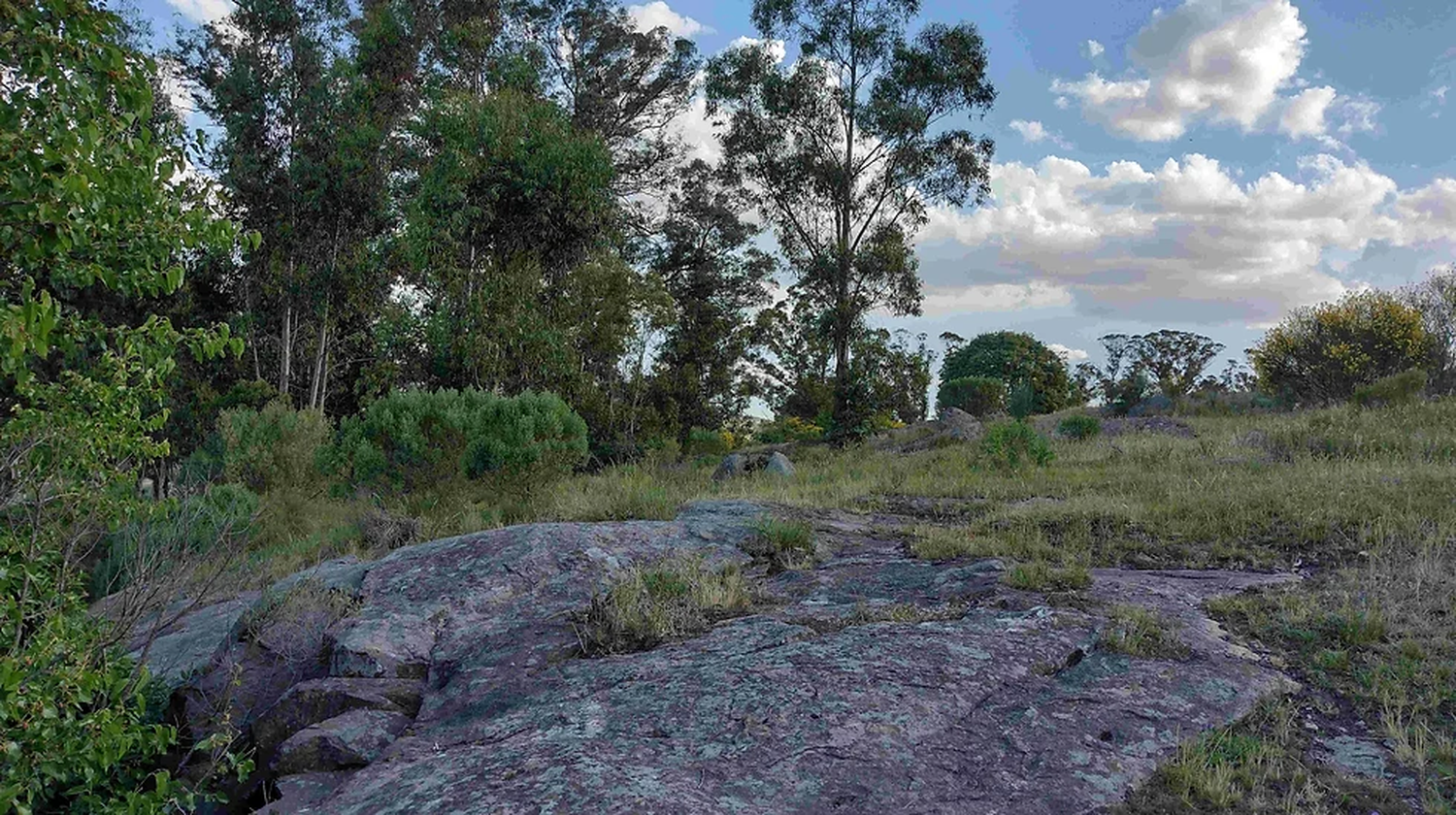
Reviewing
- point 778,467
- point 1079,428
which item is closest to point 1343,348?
point 1079,428

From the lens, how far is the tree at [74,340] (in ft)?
11.5

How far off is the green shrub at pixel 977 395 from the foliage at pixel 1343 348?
23.4 ft

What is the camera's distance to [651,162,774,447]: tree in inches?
1115

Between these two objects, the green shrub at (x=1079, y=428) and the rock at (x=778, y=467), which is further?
the green shrub at (x=1079, y=428)

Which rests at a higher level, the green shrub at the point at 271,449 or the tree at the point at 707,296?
the tree at the point at 707,296

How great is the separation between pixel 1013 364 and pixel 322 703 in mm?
31169

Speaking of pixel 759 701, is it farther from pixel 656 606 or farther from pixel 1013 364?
pixel 1013 364

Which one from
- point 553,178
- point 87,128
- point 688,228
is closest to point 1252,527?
point 87,128

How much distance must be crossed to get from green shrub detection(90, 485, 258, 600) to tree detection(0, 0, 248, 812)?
57cm

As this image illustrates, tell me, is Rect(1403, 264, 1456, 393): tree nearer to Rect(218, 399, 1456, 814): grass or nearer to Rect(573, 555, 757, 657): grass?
Rect(218, 399, 1456, 814): grass

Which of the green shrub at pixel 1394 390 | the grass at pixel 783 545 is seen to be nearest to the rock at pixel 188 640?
the grass at pixel 783 545

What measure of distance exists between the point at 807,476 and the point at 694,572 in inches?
327

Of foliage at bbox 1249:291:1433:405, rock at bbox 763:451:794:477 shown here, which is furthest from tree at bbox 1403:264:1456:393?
rock at bbox 763:451:794:477

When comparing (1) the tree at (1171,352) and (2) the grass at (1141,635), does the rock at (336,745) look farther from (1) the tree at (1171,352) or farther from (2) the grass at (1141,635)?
(1) the tree at (1171,352)
